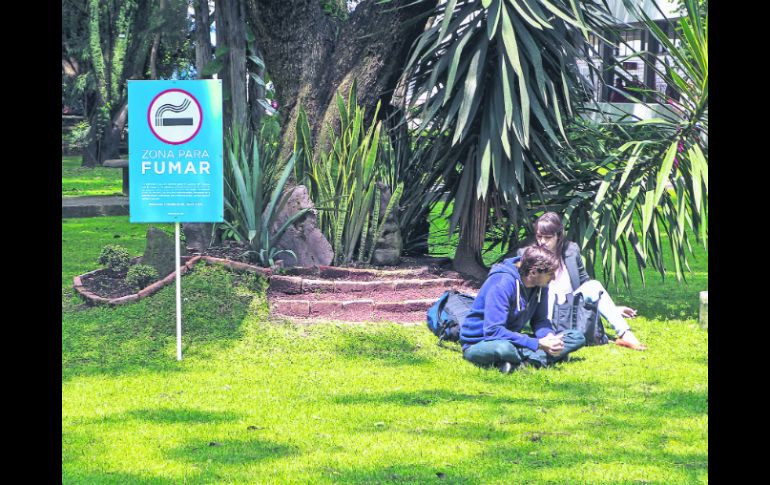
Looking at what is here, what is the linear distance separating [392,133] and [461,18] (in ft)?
5.94

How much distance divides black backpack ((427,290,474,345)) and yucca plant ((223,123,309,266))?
1927 millimetres

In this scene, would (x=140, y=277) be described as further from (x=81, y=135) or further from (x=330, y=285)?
(x=81, y=135)

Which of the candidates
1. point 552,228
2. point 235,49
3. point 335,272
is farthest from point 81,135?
point 552,228

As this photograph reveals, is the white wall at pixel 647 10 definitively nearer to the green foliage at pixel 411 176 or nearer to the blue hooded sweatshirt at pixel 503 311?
the green foliage at pixel 411 176

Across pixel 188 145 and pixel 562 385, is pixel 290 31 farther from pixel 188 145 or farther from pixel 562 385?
pixel 562 385

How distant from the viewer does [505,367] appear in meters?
7.94

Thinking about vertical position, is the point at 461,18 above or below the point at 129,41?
below

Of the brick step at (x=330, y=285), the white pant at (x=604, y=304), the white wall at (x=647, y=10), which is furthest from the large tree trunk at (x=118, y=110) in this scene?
the white pant at (x=604, y=304)

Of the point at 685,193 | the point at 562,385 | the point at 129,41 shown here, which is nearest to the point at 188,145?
the point at 562,385

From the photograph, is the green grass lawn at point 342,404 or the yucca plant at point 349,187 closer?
the green grass lawn at point 342,404

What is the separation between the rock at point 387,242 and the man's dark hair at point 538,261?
3077 millimetres

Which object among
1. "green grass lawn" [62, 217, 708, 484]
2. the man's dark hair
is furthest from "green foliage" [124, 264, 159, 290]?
the man's dark hair

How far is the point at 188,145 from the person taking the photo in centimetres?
832

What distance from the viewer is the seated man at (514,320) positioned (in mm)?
7883
